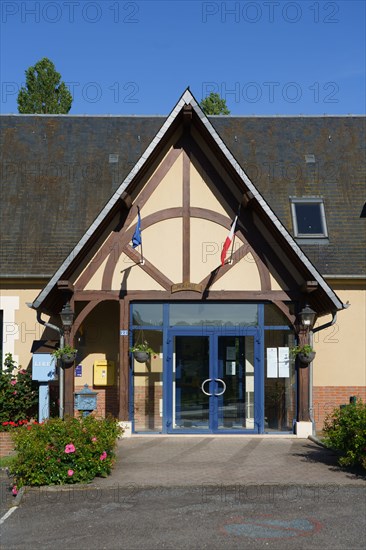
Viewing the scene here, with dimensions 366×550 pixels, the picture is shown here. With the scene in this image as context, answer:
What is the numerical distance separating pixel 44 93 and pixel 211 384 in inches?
951

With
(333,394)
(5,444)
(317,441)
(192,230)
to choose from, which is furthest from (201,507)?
(333,394)

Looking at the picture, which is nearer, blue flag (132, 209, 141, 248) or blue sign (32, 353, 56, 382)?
blue flag (132, 209, 141, 248)

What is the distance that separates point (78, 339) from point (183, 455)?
499 cm

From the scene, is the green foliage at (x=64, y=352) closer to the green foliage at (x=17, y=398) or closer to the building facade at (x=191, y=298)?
the building facade at (x=191, y=298)

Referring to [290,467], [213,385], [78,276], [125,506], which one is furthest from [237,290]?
[125,506]

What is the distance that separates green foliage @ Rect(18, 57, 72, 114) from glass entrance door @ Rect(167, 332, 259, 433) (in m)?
23.1

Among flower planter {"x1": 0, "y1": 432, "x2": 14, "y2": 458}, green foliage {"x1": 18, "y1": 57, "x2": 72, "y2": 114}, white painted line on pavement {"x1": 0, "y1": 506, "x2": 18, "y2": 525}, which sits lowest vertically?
white painted line on pavement {"x1": 0, "y1": 506, "x2": 18, "y2": 525}

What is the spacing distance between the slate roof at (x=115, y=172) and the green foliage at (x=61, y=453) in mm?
7330

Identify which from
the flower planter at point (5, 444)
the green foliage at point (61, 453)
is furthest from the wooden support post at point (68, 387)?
the green foliage at point (61, 453)

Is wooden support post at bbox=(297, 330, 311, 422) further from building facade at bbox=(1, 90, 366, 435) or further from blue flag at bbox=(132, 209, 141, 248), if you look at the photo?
blue flag at bbox=(132, 209, 141, 248)

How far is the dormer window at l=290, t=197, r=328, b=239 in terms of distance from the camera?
19984mm

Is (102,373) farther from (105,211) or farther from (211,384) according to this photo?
(105,211)

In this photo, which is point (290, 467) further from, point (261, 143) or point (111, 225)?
point (261, 143)

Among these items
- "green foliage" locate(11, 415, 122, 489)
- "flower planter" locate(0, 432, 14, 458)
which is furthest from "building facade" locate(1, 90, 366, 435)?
"green foliage" locate(11, 415, 122, 489)
